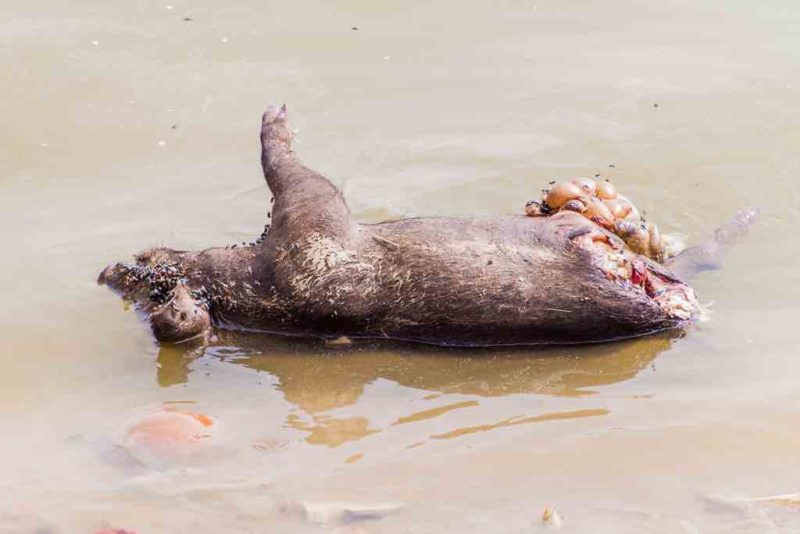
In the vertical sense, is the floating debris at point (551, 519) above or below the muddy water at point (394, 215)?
below

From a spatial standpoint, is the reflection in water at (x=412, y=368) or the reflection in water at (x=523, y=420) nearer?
the reflection in water at (x=523, y=420)

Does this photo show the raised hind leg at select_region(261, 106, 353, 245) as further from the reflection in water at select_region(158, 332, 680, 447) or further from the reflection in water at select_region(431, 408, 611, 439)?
the reflection in water at select_region(431, 408, 611, 439)

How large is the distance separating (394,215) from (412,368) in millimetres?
1489

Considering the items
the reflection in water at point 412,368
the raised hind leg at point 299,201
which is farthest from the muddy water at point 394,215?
the raised hind leg at point 299,201

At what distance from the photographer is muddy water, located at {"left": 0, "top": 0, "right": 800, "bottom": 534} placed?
14.6 feet

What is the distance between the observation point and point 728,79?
843 centimetres

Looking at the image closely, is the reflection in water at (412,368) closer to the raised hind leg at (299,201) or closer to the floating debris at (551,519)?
the raised hind leg at (299,201)

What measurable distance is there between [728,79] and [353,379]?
14.2 feet

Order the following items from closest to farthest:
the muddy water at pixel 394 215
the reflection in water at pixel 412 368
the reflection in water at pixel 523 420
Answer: the muddy water at pixel 394 215
the reflection in water at pixel 523 420
the reflection in water at pixel 412 368

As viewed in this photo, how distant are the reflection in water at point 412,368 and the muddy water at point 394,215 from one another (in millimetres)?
18

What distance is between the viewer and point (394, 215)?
682 cm

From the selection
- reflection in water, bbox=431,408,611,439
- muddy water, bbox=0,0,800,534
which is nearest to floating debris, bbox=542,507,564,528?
muddy water, bbox=0,0,800,534

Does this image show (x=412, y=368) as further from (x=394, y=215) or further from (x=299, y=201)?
(x=394, y=215)

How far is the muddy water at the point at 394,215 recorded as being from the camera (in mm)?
4461
